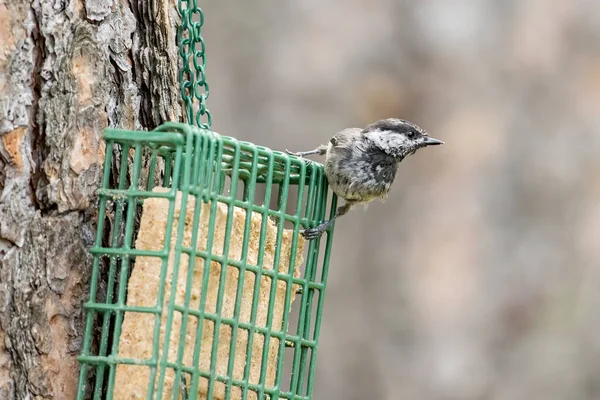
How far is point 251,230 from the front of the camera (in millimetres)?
4246

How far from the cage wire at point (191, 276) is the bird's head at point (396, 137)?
1241mm

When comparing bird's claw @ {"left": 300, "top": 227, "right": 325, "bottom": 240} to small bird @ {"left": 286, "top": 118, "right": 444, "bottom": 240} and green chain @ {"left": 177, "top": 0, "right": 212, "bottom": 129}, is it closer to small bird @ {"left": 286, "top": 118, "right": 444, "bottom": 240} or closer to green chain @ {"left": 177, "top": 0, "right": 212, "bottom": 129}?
small bird @ {"left": 286, "top": 118, "right": 444, "bottom": 240}

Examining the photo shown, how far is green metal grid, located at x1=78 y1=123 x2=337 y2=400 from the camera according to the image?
379cm

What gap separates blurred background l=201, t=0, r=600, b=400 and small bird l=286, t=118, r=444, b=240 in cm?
334

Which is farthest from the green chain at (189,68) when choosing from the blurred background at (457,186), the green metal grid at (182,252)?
the blurred background at (457,186)

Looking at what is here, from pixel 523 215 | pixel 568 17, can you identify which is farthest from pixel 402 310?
pixel 568 17

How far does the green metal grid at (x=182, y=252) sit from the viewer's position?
149 inches

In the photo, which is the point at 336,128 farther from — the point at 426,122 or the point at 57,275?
the point at 57,275

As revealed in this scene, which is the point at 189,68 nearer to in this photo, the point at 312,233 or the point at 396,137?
the point at 312,233

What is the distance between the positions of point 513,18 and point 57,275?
255 inches

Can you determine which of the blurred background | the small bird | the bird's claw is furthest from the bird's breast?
the blurred background

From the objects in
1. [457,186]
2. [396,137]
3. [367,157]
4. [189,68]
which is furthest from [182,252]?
[457,186]

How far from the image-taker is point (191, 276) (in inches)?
151

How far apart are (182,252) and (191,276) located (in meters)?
0.09
